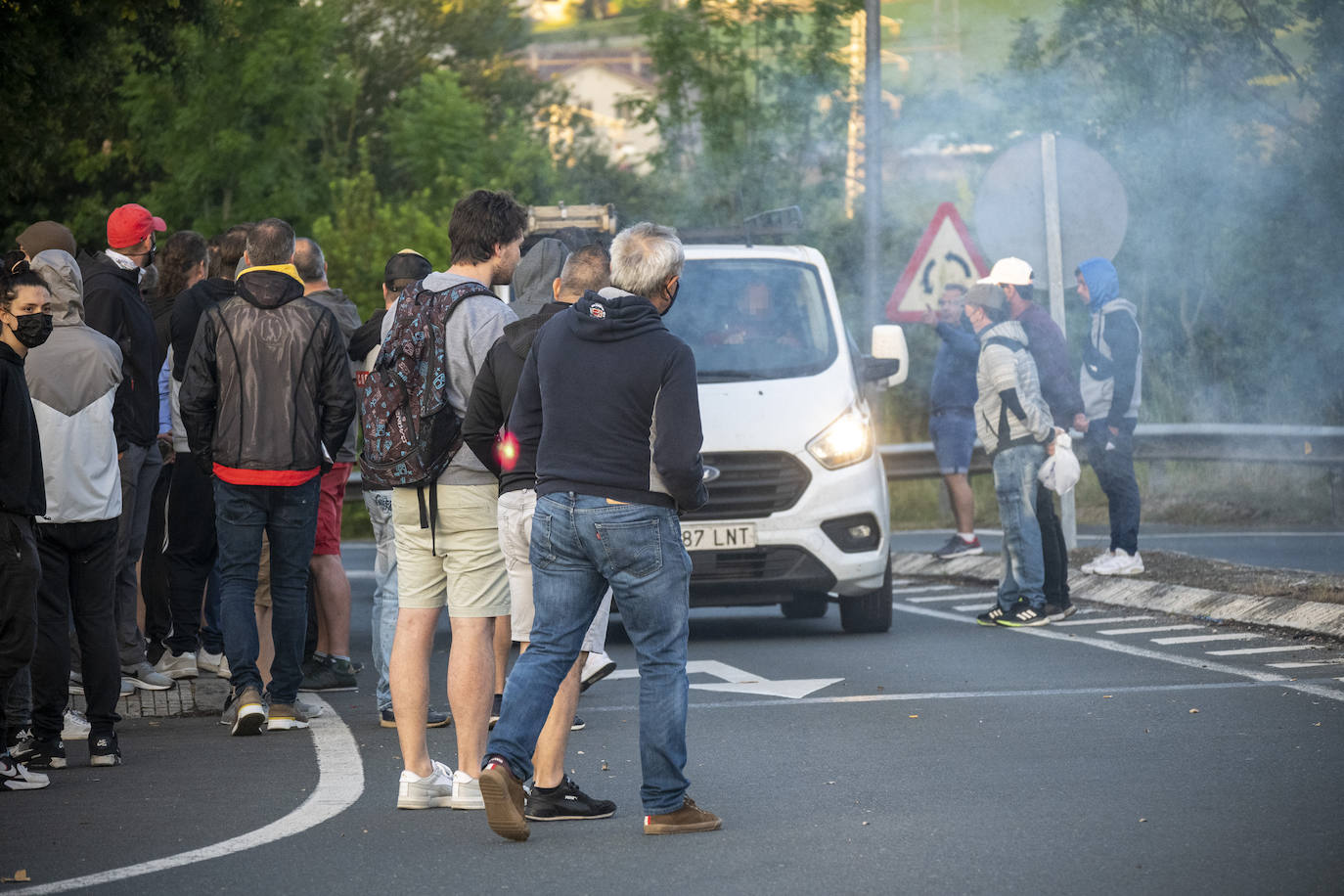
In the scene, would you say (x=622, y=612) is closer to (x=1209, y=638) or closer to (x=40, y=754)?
(x=40, y=754)

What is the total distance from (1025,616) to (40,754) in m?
5.71

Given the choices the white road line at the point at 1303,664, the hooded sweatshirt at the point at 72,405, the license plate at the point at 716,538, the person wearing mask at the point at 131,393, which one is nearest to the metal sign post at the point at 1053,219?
the license plate at the point at 716,538

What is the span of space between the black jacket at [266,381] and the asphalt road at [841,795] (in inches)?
45.4

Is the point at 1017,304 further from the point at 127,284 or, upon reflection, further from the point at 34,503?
the point at 34,503

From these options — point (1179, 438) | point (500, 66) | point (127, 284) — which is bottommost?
point (1179, 438)

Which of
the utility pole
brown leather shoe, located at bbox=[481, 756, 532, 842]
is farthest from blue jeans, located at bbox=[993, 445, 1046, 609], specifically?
the utility pole

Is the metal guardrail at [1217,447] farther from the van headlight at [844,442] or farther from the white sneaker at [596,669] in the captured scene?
the white sneaker at [596,669]

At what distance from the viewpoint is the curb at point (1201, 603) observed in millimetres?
9812

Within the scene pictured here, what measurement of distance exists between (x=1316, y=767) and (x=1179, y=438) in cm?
1184

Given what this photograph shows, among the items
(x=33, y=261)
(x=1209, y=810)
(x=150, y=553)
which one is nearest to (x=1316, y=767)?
(x=1209, y=810)

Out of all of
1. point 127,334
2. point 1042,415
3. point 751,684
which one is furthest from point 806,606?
point 127,334

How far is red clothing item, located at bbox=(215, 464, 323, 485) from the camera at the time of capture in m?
7.68

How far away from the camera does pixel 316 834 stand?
5746 millimetres

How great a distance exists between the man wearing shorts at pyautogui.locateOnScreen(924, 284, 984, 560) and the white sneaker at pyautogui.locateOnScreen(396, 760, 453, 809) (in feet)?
27.9
